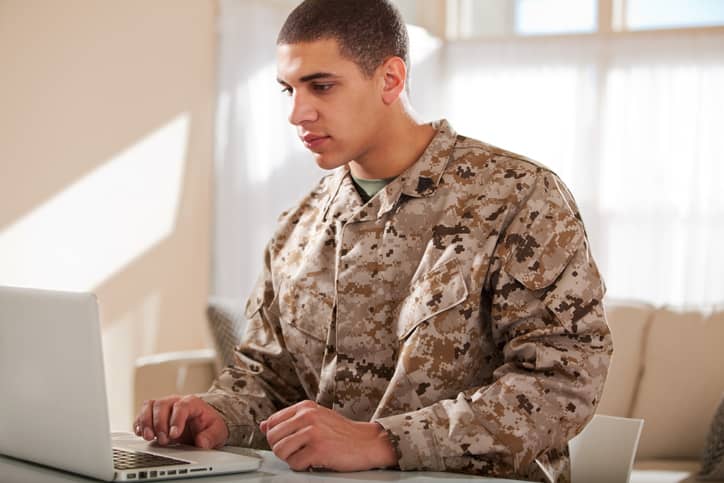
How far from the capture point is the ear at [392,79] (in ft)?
5.80

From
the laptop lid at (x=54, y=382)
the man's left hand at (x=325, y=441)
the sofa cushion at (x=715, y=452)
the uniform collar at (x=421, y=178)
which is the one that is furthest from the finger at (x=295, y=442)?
the sofa cushion at (x=715, y=452)

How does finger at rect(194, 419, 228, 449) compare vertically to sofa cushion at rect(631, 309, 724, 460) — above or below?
above

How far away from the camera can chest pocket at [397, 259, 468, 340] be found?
1.63 metres

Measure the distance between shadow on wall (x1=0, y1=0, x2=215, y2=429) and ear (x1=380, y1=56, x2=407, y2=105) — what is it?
9.34 ft

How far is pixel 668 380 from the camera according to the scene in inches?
131

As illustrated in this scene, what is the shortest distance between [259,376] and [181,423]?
257 mm

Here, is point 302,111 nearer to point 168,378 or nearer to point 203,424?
point 203,424

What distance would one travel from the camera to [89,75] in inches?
181

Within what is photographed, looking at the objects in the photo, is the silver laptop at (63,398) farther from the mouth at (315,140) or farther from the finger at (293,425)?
the mouth at (315,140)

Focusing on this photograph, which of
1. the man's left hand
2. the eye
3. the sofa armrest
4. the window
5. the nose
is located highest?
the window

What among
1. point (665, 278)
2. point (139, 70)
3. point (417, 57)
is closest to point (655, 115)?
point (665, 278)

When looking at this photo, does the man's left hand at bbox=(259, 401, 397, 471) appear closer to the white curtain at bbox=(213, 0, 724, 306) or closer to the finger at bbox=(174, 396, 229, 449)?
the finger at bbox=(174, 396, 229, 449)

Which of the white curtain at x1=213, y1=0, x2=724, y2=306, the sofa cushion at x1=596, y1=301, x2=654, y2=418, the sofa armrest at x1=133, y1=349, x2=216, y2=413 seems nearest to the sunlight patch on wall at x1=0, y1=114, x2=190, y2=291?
the white curtain at x1=213, y1=0, x2=724, y2=306

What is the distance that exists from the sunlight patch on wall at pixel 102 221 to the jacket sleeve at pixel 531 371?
3.04 meters
